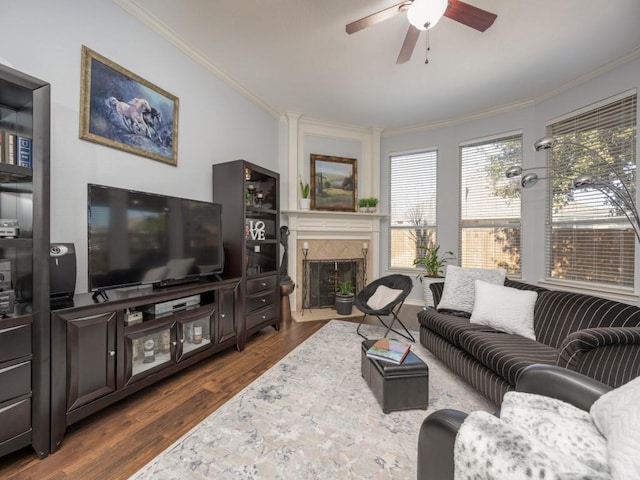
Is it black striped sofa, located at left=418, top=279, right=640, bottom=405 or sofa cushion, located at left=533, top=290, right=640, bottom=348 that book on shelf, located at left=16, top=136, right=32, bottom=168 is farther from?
sofa cushion, located at left=533, top=290, right=640, bottom=348

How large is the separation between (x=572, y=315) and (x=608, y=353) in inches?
24.1

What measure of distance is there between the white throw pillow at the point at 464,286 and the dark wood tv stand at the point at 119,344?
225cm

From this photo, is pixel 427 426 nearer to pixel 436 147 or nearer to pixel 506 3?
pixel 506 3

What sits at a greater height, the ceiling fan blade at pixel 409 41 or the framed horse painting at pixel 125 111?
the ceiling fan blade at pixel 409 41

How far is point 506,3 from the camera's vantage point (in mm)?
2256

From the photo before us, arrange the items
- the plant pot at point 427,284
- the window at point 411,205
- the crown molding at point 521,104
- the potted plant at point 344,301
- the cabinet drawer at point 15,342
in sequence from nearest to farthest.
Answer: the cabinet drawer at point 15,342
the crown molding at point 521,104
the plant pot at point 427,284
the potted plant at point 344,301
the window at point 411,205

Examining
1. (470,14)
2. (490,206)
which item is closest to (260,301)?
(470,14)

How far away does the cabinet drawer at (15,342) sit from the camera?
1354 millimetres

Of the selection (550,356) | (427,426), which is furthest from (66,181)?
(550,356)

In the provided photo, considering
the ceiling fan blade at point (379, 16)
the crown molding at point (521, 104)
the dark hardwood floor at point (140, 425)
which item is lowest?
the dark hardwood floor at point (140, 425)

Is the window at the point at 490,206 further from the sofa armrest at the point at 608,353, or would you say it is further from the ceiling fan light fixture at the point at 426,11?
the ceiling fan light fixture at the point at 426,11

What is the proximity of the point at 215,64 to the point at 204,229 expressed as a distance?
6.30ft

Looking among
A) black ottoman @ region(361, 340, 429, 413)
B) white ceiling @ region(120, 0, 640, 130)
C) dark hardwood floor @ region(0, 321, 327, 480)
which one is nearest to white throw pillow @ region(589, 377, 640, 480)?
black ottoman @ region(361, 340, 429, 413)

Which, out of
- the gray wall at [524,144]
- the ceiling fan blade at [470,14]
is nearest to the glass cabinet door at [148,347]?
the ceiling fan blade at [470,14]
